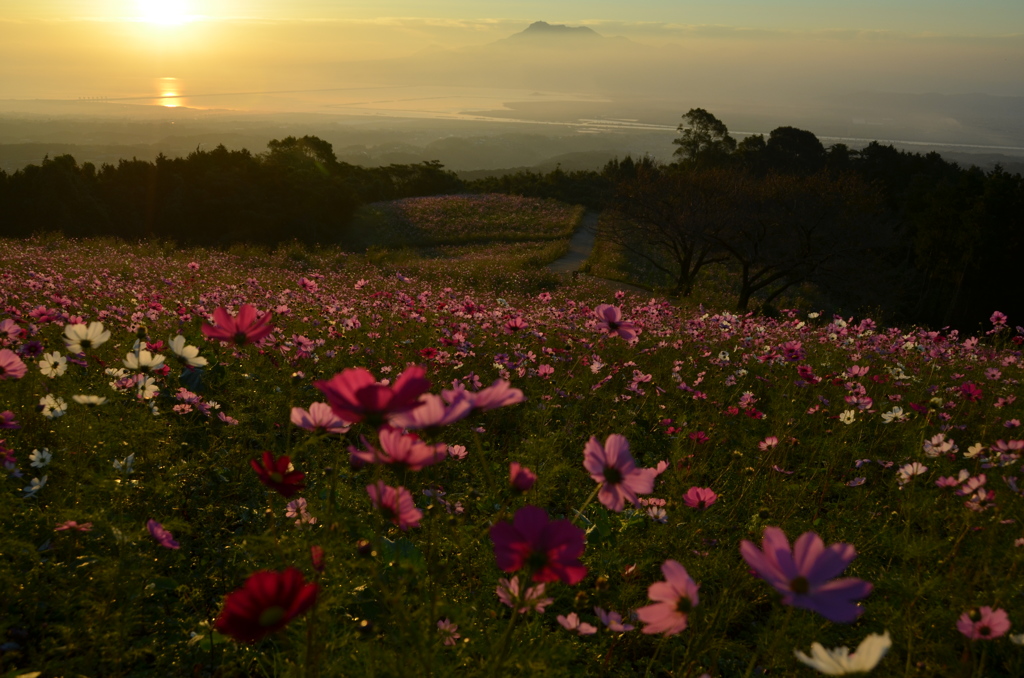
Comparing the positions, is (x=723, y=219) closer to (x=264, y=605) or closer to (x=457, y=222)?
(x=457, y=222)

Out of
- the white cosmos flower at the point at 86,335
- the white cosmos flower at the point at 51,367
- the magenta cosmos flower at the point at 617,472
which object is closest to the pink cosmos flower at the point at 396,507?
the magenta cosmos flower at the point at 617,472

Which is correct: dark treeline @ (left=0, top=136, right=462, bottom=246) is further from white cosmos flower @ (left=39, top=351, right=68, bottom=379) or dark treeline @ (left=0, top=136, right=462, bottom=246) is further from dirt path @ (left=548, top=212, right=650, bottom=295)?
white cosmos flower @ (left=39, top=351, right=68, bottom=379)

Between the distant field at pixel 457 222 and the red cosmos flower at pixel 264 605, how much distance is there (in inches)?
1034

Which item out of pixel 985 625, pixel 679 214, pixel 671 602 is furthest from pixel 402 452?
pixel 679 214

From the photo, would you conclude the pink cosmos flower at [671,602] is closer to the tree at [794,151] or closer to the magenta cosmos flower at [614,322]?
the magenta cosmos flower at [614,322]

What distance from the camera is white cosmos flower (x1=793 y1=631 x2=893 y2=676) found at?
2.60 feet

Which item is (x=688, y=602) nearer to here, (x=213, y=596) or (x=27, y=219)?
(x=213, y=596)

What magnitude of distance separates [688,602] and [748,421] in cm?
371

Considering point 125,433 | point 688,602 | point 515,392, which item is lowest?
point 125,433

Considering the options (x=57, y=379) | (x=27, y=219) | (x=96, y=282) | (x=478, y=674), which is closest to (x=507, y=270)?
(x=96, y=282)

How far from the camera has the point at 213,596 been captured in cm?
231

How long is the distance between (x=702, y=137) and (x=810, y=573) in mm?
58060

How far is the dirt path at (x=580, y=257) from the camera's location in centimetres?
1997

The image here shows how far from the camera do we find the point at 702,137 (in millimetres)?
53188
